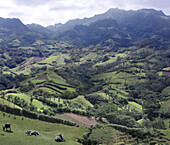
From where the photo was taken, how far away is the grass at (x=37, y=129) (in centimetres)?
3972

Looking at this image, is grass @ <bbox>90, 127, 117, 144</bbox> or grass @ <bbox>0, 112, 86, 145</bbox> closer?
grass @ <bbox>0, 112, 86, 145</bbox>

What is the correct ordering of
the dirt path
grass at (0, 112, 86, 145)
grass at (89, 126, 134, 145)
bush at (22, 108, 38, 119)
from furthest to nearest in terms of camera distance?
1. the dirt path
2. bush at (22, 108, 38, 119)
3. grass at (89, 126, 134, 145)
4. grass at (0, 112, 86, 145)

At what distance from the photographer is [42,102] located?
369ft

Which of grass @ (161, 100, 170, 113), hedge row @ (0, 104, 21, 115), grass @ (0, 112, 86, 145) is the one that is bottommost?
grass @ (161, 100, 170, 113)

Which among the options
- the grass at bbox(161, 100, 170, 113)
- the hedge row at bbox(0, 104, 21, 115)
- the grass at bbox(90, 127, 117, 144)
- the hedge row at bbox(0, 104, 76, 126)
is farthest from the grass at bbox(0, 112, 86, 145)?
the grass at bbox(161, 100, 170, 113)

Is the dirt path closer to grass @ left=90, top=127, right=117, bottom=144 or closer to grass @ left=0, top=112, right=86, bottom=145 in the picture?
grass @ left=90, top=127, right=117, bottom=144

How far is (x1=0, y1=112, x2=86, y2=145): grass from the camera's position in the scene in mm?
39725

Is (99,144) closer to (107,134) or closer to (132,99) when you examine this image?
(107,134)

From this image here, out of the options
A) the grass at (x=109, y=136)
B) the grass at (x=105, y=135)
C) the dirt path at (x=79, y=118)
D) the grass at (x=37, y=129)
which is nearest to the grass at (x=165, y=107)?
the dirt path at (x=79, y=118)

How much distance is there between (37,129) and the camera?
167 ft

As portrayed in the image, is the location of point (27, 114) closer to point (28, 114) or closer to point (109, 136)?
point (28, 114)

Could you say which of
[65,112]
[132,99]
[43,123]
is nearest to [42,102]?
[65,112]

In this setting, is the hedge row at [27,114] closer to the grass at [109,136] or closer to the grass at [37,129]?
the grass at [37,129]

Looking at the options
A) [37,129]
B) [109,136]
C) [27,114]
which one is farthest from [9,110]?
[109,136]
